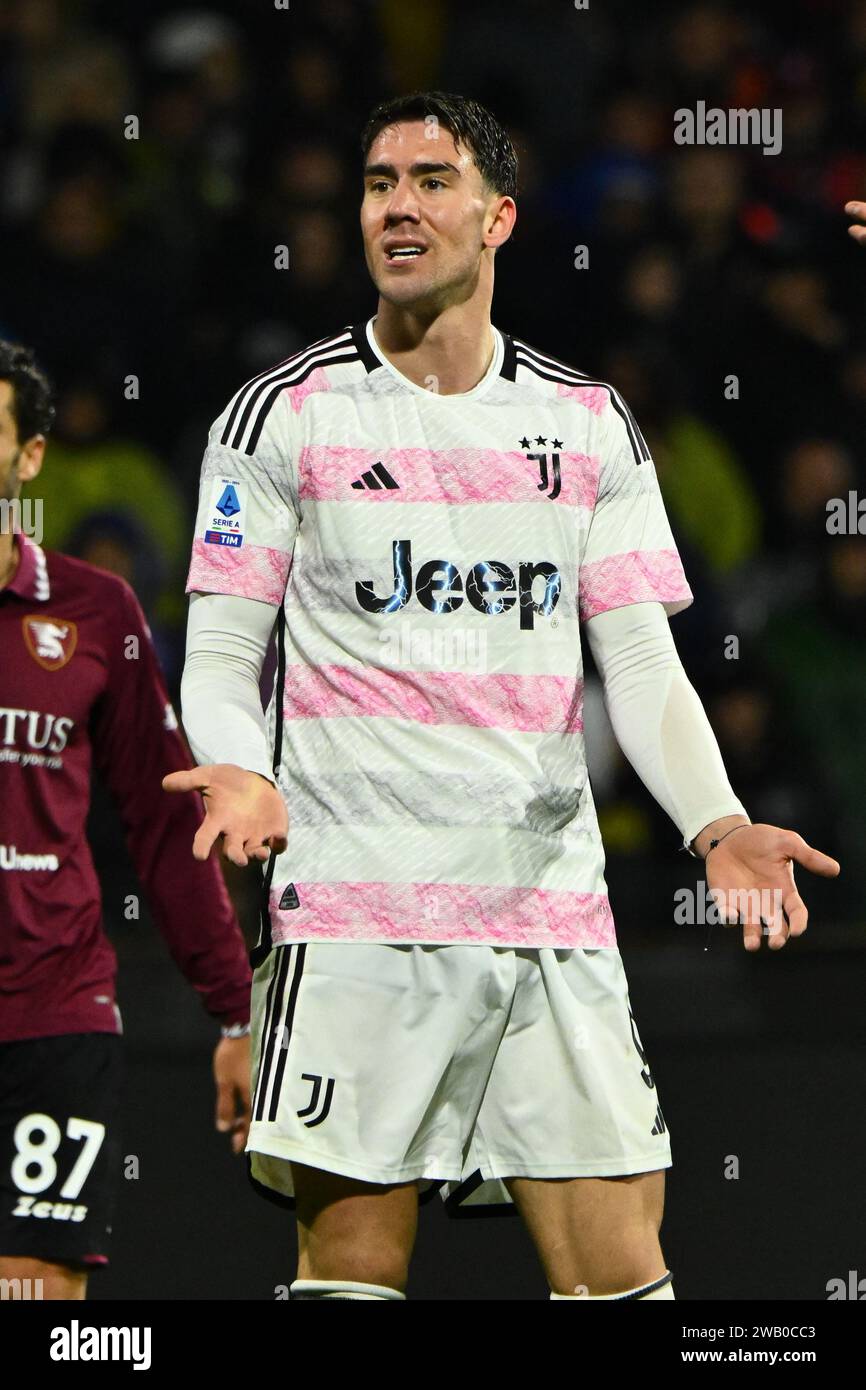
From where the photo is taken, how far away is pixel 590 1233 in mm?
2408

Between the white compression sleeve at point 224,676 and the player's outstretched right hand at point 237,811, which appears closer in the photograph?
the player's outstretched right hand at point 237,811

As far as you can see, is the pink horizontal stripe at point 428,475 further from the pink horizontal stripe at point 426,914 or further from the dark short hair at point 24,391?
the dark short hair at point 24,391

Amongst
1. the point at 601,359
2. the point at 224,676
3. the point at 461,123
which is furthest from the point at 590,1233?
the point at 601,359

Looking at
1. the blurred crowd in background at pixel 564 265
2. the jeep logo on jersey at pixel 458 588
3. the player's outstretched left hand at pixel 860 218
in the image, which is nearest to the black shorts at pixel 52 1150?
the jeep logo on jersey at pixel 458 588

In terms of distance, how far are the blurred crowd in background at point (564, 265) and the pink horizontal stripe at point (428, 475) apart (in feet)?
7.57

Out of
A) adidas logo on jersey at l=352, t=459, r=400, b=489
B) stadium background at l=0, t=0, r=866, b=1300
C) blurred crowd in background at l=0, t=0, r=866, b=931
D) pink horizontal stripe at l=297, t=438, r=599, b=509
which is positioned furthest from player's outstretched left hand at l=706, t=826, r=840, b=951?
blurred crowd in background at l=0, t=0, r=866, b=931

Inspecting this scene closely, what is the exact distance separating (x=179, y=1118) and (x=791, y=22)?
4467 millimetres

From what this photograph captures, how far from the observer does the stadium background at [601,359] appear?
3.90m

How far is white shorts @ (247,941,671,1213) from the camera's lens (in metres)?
2.40

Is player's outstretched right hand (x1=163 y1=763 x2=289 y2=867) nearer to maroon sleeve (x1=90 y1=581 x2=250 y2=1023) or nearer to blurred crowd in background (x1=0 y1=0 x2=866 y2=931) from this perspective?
maroon sleeve (x1=90 y1=581 x2=250 y2=1023)

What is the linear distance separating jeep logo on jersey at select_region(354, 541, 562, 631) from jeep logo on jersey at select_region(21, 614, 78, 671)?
75 centimetres

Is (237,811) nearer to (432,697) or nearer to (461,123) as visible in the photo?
(432,697)

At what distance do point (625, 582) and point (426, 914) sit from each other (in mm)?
480
